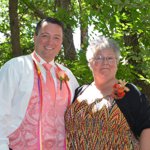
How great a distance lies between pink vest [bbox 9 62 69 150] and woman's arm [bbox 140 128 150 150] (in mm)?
731

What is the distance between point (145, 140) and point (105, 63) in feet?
2.63

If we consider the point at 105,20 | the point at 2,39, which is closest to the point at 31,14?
the point at 2,39

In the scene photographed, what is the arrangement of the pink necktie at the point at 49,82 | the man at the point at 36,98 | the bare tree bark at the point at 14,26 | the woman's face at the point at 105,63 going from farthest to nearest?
the bare tree bark at the point at 14,26 → the woman's face at the point at 105,63 → the pink necktie at the point at 49,82 → the man at the point at 36,98

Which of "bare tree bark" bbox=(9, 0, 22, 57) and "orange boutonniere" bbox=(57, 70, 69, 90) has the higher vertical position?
"bare tree bark" bbox=(9, 0, 22, 57)

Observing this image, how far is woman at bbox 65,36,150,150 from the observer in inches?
142

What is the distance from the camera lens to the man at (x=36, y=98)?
11.0 feet

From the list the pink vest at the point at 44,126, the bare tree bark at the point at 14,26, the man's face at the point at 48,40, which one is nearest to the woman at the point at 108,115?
the pink vest at the point at 44,126

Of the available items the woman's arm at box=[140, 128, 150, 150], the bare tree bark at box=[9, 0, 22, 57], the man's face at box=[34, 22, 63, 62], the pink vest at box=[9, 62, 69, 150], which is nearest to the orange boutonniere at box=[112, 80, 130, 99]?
the woman's arm at box=[140, 128, 150, 150]

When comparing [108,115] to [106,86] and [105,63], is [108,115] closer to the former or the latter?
[106,86]

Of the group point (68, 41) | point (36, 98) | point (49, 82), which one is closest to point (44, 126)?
point (36, 98)

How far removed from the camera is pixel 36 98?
3496 mm

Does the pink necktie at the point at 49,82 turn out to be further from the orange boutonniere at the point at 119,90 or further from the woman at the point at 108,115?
the orange boutonniere at the point at 119,90

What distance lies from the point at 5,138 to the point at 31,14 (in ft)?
24.4

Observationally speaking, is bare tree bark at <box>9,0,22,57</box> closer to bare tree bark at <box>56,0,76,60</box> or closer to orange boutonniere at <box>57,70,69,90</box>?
bare tree bark at <box>56,0,76,60</box>
